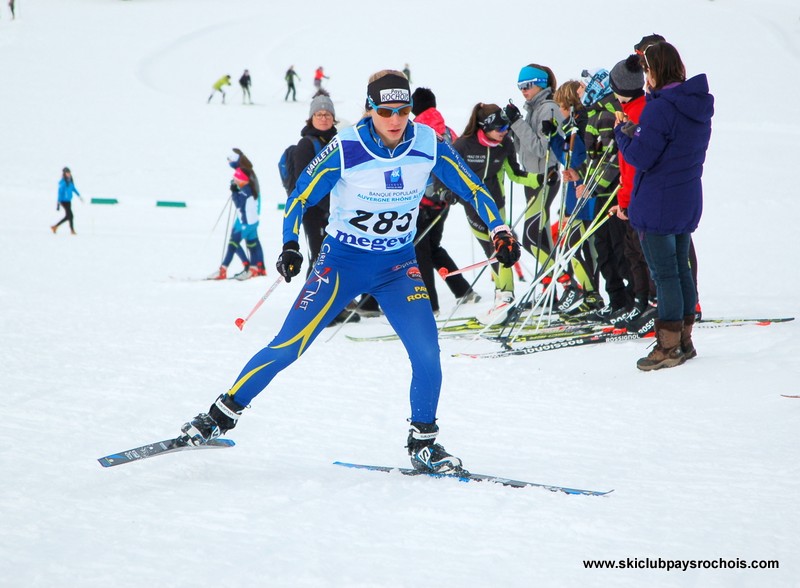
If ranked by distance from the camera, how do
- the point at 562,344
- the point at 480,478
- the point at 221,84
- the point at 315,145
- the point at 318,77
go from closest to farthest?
the point at 480,478 → the point at 562,344 → the point at 315,145 → the point at 221,84 → the point at 318,77

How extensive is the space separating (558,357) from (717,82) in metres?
24.6

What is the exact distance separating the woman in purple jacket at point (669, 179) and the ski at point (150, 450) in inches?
110

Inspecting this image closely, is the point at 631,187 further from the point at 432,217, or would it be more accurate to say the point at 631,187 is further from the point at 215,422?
the point at 215,422

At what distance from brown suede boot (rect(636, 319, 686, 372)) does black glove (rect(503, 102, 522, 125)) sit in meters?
2.42

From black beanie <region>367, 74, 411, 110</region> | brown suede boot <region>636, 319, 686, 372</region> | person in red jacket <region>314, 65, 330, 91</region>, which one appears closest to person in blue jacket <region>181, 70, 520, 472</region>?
black beanie <region>367, 74, 411, 110</region>

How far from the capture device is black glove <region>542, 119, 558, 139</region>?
625 cm

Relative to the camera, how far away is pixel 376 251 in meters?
3.79

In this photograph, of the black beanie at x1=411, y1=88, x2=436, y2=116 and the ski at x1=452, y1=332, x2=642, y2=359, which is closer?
the ski at x1=452, y1=332, x2=642, y2=359

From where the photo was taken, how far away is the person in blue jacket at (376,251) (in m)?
3.61

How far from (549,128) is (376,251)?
3.00 meters

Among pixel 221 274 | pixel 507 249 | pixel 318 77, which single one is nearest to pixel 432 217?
pixel 507 249

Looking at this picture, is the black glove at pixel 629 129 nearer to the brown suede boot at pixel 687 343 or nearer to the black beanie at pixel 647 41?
the black beanie at pixel 647 41

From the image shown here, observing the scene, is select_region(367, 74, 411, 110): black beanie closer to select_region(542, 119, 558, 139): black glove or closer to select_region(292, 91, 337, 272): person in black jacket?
select_region(542, 119, 558, 139): black glove

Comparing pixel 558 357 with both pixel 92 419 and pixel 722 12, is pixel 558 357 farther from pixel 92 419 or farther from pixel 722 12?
pixel 722 12
